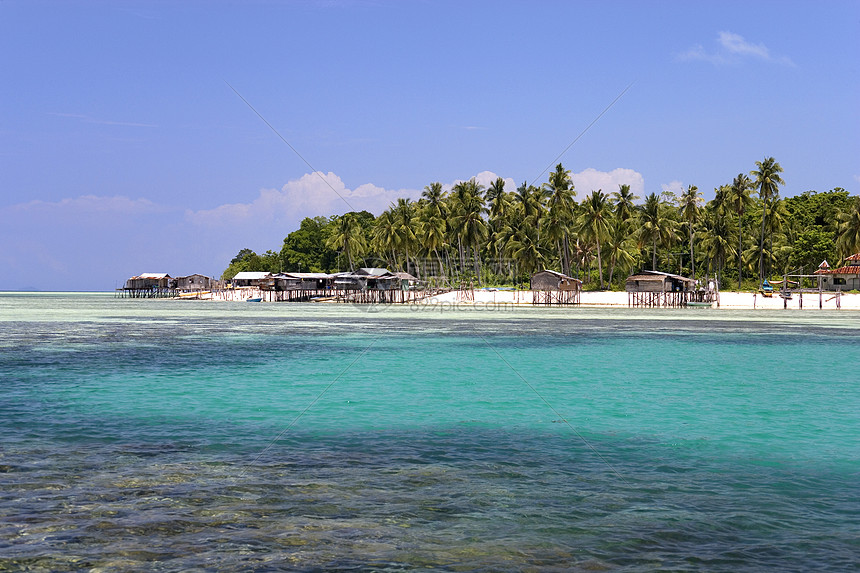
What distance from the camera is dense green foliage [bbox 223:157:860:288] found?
296 feet

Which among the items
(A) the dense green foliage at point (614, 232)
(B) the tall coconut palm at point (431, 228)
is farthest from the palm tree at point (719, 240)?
(B) the tall coconut palm at point (431, 228)

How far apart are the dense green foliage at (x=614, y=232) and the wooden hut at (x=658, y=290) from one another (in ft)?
28.6

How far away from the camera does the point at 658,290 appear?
79.9 m

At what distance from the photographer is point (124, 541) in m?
7.00

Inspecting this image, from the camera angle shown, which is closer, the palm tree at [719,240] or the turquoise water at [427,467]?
the turquoise water at [427,467]

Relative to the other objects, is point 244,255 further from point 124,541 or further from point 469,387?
point 124,541

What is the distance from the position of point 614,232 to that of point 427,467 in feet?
A: 275

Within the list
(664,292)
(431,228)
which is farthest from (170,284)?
(664,292)

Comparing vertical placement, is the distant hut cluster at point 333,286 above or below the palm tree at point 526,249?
below

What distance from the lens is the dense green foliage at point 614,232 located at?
296 ft

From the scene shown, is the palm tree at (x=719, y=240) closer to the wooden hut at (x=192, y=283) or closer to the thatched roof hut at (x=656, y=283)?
the thatched roof hut at (x=656, y=283)

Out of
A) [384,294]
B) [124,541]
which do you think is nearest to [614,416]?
[124,541]

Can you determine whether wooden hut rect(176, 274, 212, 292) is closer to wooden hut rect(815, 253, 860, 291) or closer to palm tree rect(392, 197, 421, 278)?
palm tree rect(392, 197, 421, 278)

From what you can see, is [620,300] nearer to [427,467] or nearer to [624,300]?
[624,300]
